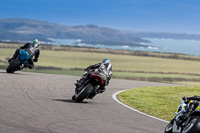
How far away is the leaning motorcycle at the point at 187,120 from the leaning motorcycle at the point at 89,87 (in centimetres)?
505

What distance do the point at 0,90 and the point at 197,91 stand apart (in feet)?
32.2

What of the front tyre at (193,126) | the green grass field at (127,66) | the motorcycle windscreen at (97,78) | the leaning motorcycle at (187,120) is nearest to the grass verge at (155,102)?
the motorcycle windscreen at (97,78)

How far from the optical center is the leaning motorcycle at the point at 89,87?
13.7 meters

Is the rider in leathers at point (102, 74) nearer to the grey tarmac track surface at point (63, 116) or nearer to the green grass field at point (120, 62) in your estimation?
the grey tarmac track surface at point (63, 116)

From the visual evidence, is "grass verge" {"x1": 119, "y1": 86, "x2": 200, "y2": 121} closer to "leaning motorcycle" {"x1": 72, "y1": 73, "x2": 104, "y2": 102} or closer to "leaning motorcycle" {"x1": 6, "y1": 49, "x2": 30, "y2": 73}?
"leaning motorcycle" {"x1": 72, "y1": 73, "x2": 104, "y2": 102}

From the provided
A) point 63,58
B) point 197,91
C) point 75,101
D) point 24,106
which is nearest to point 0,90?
point 75,101

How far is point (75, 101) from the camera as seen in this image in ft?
45.9

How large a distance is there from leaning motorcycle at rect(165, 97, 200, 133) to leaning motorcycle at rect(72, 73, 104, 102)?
505cm

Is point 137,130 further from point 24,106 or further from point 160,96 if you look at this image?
point 160,96

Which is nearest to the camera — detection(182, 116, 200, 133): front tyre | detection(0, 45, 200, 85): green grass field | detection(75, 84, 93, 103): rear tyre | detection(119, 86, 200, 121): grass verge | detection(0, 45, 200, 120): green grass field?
detection(182, 116, 200, 133): front tyre

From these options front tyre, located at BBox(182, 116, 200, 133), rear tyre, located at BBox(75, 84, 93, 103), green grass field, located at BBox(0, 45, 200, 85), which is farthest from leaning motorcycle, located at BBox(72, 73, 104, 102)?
green grass field, located at BBox(0, 45, 200, 85)

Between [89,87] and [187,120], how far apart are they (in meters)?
6.06

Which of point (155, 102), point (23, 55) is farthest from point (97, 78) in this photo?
point (23, 55)

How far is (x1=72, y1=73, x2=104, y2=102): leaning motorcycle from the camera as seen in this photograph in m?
13.7
